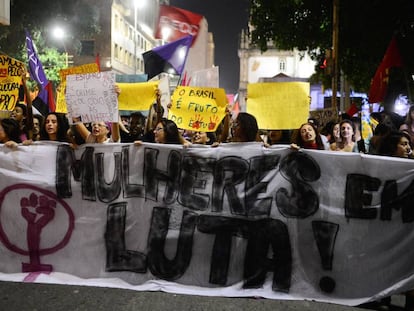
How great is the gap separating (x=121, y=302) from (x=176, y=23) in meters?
5.75

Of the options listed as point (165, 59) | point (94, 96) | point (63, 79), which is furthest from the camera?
point (165, 59)

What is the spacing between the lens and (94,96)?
4703 millimetres

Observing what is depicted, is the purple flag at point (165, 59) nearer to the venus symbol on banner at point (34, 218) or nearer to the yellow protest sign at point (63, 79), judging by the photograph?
the yellow protest sign at point (63, 79)

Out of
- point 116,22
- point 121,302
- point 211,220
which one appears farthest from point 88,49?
point 121,302

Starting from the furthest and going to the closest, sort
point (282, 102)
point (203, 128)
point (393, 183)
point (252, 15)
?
1. point (252, 15)
2. point (203, 128)
3. point (282, 102)
4. point (393, 183)

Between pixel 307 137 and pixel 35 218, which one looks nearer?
pixel 35 218

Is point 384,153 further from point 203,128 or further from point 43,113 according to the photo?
point 43,113

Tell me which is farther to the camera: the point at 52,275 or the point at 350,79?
the point at 350,79

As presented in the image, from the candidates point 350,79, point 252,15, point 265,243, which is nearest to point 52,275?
point 265,243

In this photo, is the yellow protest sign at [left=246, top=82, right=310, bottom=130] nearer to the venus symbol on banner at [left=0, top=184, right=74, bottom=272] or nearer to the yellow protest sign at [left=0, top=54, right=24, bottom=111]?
the venus symbol on banner at [left=0, top=184, right=74, bottom=272]

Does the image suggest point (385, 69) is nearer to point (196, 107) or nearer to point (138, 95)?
point (196, 107)

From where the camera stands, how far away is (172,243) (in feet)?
14.1

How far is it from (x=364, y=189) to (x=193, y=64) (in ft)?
21.5

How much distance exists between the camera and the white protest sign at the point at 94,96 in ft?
15.4
